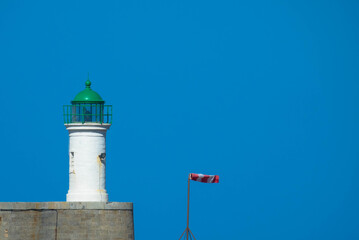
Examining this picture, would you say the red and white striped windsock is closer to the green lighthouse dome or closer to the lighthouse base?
the lighthouse base

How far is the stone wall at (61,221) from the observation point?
150 feet

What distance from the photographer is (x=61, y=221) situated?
46.3 metres

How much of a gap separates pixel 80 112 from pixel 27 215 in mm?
4718

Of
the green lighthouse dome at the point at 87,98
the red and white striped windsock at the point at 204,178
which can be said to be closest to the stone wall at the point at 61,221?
the red and white striped windsock at the point at 204,178

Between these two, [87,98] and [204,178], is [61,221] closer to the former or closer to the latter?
[87,98]

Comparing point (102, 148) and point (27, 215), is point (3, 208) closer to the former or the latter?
point (27, 215)

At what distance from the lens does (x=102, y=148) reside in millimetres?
48250

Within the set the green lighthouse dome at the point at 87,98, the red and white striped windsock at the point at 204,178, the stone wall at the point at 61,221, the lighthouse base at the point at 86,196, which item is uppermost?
the green lighthouse dome at the point at 87,98

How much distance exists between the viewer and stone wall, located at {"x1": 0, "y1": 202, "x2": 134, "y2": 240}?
45.8 m

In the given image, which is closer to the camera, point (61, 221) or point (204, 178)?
point (61, 221)

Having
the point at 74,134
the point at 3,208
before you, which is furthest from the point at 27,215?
the point at 74,134

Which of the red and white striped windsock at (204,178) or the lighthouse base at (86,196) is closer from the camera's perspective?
the lighthouse base at (86,196)

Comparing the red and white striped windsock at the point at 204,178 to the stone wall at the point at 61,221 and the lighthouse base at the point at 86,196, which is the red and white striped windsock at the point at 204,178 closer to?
the stone wall at the point at 61,221

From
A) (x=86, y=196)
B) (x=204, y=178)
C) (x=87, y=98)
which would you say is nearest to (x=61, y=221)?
(x=86, y=196)
